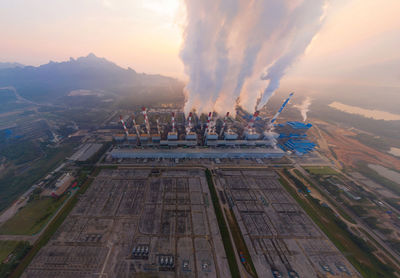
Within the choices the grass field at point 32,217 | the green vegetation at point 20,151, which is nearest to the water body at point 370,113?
the grass field at point 32,217

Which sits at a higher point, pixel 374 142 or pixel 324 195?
pixel 374 142

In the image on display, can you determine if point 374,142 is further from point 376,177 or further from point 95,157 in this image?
point 95,157

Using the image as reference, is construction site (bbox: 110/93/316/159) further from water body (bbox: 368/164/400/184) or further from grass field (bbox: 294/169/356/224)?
water body (bbox: 368/164/400/184)

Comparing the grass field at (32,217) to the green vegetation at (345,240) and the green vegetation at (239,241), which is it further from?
the green vegetation at (345,240)

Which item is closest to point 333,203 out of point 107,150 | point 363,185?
point 363,185

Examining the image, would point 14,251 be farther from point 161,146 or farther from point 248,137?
point 248,137

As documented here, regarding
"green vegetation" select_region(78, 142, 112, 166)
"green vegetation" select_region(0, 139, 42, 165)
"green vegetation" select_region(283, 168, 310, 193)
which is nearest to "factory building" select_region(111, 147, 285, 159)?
"green vegetation" select_region(78, 142, 112, 166)

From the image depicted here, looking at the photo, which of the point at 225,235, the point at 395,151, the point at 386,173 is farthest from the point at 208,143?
the point at 395,151
